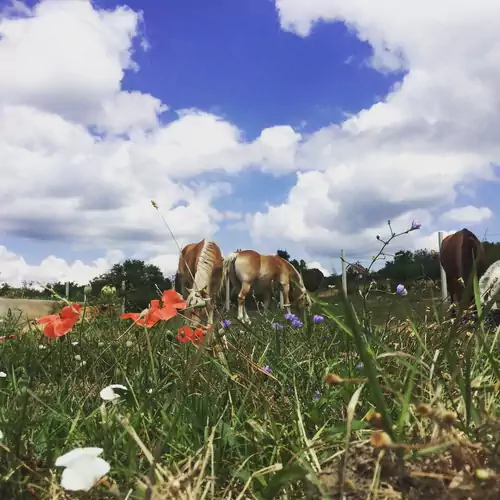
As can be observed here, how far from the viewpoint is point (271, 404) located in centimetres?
166

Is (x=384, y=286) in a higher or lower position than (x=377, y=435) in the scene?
higher

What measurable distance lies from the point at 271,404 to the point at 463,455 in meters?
0.82

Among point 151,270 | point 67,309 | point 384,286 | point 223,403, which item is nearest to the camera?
point 223,403

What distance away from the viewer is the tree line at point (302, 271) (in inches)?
95.1

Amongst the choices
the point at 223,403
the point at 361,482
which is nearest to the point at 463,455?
the point at 361,482

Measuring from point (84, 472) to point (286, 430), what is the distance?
65 centimetres

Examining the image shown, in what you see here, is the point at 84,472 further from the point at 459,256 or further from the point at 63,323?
the point at 459,256

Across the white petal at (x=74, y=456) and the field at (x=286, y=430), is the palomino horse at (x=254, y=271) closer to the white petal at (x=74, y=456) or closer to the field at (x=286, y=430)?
the field at (x=286, y=430)

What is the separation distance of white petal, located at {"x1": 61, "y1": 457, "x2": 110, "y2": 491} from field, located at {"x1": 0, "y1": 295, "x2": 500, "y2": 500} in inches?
2.2

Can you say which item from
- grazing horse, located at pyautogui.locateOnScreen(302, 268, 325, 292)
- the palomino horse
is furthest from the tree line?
the palomino horse

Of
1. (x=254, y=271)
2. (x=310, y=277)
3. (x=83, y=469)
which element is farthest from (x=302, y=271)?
(x=254, y=271)

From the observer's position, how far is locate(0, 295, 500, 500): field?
94 centimetres

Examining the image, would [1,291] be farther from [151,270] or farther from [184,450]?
[184,450]

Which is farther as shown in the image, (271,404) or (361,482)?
(271,404)
